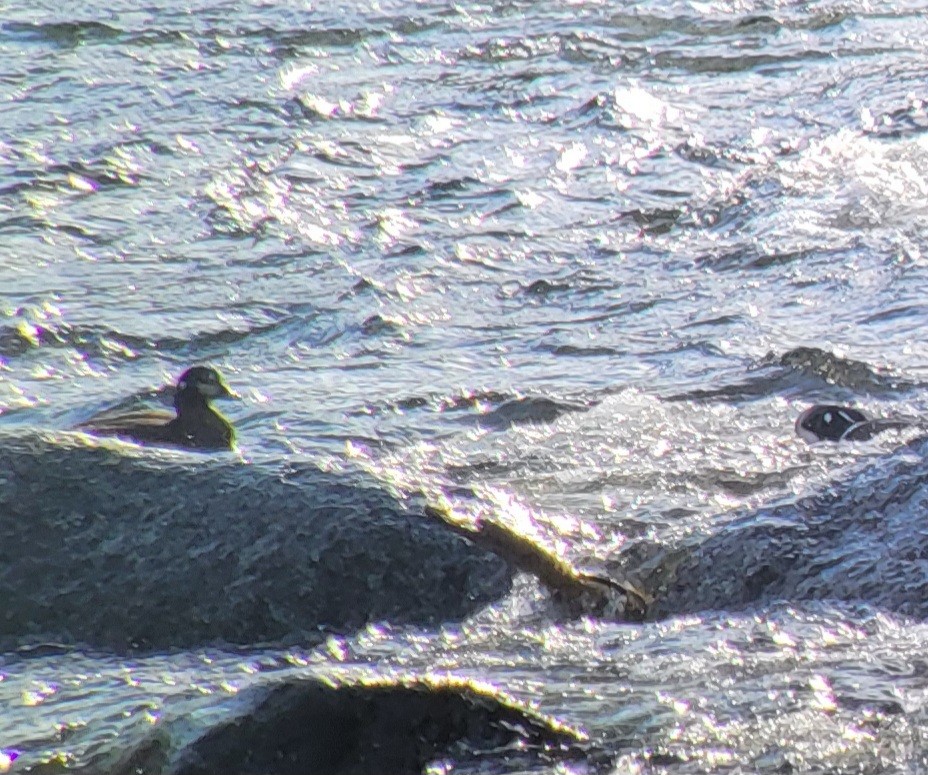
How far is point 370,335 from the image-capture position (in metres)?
6.29

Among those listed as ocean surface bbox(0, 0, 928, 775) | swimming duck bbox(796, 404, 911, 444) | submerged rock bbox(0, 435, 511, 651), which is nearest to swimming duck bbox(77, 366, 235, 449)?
ocean surface bbox(0, 0, 928, 775)

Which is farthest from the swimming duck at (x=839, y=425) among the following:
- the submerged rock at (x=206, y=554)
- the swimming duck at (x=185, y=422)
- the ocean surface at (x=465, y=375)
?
the swimming duck at (x=185, y=422)

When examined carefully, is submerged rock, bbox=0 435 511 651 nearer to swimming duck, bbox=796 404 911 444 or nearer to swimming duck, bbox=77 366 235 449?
swimming duck, bbox=77 366 235 449

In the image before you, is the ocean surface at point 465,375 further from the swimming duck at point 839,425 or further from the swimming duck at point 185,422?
the swimming duck at point 185,422

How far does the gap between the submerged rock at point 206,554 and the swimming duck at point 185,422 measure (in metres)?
0.51

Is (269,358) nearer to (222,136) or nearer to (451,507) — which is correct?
(451,507)

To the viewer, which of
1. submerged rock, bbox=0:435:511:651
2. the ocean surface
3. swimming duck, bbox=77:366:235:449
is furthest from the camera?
swimming duck, bbox=77:366:235:449

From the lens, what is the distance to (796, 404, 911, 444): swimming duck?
512 centimetres

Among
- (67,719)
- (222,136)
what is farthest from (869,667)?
(222,136)

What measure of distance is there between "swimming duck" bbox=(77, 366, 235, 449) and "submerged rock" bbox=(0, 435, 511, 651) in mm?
506

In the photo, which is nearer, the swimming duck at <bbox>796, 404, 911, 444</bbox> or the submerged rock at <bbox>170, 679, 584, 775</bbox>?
the submerged rock at <bbox>170, 679, 584, 775</bbox>

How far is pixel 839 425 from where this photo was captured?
515 cm

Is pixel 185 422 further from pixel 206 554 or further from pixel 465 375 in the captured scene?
pixel 465 375

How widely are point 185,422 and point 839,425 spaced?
5.86ft
